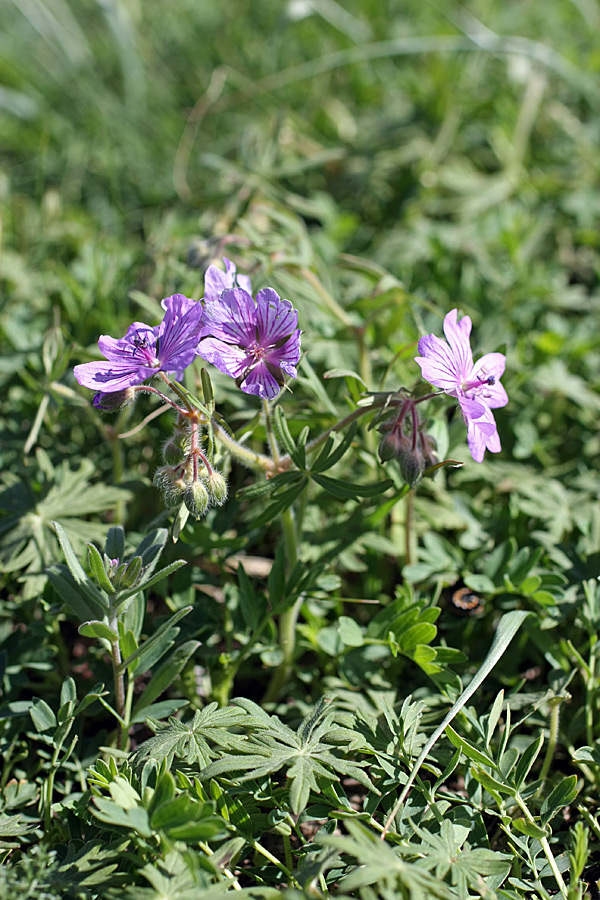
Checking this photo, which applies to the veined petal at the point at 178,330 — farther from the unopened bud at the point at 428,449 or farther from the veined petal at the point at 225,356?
the unopened bud at the point at 428,449

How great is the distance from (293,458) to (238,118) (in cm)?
311

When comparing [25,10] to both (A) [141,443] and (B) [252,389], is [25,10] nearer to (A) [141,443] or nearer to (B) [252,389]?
(A) [141,443]

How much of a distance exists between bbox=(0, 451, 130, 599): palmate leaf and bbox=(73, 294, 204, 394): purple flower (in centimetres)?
63

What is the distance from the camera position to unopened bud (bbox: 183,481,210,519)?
1.75 metres

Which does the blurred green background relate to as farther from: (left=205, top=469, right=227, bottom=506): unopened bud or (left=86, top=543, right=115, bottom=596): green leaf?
(left=86, top=543, right=115, bottom=596): green leaf

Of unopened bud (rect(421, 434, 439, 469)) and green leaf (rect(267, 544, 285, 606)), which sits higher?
unopened bud (rect(421, 434, 439, 469))

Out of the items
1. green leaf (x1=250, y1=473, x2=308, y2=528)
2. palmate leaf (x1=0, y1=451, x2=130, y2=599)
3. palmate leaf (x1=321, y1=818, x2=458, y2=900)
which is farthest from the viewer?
palmate leaf (x1=0, y1=451, x2=130, y2=599)

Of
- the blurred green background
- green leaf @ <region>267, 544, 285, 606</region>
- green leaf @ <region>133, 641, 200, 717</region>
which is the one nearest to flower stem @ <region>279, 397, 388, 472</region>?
the blurred green background

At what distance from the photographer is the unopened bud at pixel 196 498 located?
5.74 ft

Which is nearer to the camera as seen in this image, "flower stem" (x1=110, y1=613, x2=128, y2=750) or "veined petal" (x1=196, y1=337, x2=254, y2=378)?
"veined petal" (x1=196, y1=337, x2=254, y2=378)

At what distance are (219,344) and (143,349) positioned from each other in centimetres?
17

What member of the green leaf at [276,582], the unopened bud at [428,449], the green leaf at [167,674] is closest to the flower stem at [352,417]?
the unopened bud at [428,449]

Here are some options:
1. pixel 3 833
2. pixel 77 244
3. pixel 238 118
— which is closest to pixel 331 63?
pixel 238 118

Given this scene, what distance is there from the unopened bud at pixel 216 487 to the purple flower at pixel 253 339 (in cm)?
21
